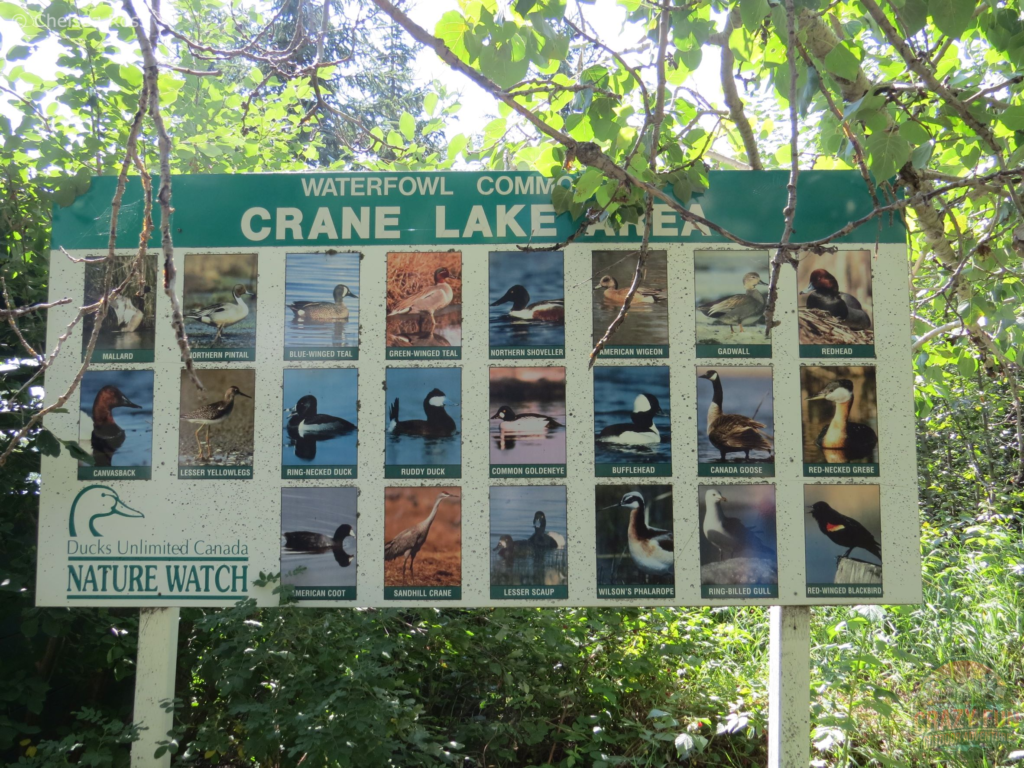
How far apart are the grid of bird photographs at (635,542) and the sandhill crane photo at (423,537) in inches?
19.4

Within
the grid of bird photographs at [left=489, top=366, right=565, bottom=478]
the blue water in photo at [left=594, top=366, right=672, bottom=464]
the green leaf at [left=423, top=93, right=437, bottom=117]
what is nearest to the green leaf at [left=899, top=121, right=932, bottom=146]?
the blue water in photo at [left=594, top=366, right=672, bottom=464]

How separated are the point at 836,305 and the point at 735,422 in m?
0.55

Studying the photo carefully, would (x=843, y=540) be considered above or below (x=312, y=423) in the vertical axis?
below

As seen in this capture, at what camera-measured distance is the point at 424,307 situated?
2.64 m

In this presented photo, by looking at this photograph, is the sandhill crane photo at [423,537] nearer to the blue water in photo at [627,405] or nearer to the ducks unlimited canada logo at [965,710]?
the blue water in photo at [627,405]

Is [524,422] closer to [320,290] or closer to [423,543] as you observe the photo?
[423,543]

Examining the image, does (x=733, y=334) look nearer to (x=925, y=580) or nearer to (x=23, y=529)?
(x=23, y=529)

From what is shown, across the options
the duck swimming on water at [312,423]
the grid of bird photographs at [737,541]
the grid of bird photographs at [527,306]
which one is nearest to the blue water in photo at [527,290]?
the grid of bird photographs at [527,306]

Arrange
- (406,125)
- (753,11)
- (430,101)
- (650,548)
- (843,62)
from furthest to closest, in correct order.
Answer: (430,101) < (406,125) < (650,548) < (843,62) < (753,11)

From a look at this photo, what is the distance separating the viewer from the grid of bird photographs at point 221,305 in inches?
103

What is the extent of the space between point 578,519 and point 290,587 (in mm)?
988

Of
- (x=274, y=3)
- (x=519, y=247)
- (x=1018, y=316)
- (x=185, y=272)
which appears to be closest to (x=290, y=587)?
(x=185, y=272)

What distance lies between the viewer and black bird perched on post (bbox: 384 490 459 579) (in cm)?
256

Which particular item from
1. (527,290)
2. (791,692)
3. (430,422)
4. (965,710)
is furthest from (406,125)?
(965,710)
